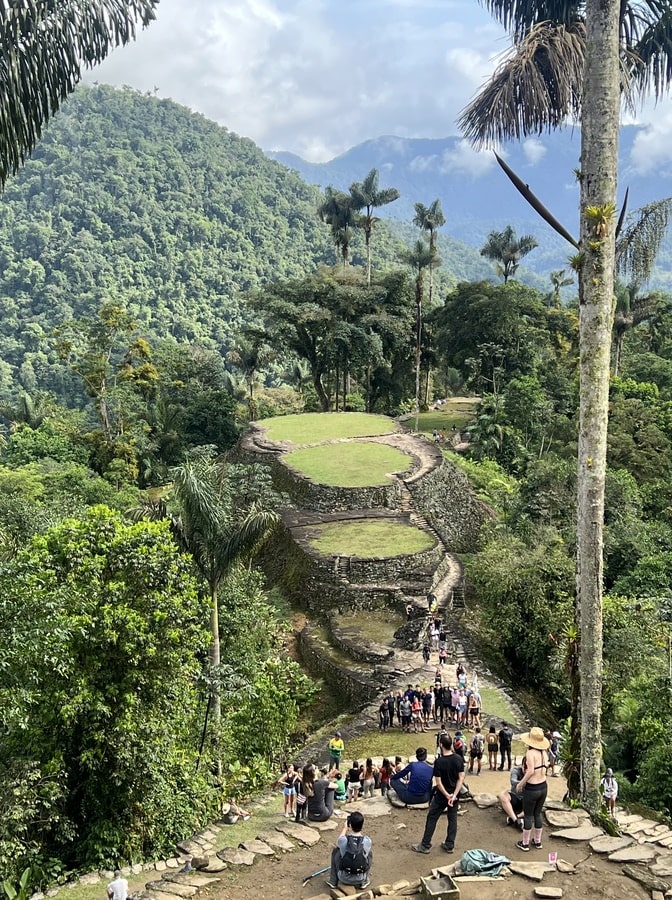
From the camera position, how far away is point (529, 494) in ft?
77.6

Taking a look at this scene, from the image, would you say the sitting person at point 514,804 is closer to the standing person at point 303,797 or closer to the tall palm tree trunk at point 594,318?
the tall palm tree trunk at point 594,318

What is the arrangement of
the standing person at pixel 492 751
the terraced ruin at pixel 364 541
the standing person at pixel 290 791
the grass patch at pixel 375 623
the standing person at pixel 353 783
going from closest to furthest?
the standing person at pixel 290 791 < the standing person at pixel 353 783 < the standing person at pixel 492 751 < the terraced ruin at pixel 364 541 < the grass patch at pixel 375 623

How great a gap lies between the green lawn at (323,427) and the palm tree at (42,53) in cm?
2100

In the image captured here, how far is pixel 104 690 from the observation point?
28.6ft

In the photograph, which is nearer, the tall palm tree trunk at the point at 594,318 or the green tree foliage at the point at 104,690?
the tall palm tree trunk at the point at 594,318

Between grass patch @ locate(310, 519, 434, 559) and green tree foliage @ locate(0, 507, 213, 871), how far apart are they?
991cm

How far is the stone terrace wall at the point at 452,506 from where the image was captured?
23.4m

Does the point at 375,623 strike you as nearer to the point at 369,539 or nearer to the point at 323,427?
the point at 369,539

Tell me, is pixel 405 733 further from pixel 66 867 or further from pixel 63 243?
pixel 63 243

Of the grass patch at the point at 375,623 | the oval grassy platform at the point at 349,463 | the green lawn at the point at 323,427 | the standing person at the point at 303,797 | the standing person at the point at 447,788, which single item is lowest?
the grass patch at the point at 375,623

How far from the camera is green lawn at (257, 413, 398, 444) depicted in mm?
28156

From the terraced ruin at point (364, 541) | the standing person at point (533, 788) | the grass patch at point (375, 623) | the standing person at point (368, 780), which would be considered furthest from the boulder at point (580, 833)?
the grass patch at point (375, 623)

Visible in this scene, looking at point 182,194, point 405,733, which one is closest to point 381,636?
point 405,733

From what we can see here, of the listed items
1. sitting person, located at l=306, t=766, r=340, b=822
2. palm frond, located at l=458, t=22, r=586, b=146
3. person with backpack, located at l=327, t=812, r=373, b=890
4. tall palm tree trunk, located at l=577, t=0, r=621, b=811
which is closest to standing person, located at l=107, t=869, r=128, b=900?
person with backpack, located at l=327, t=812, r=373, b=890
